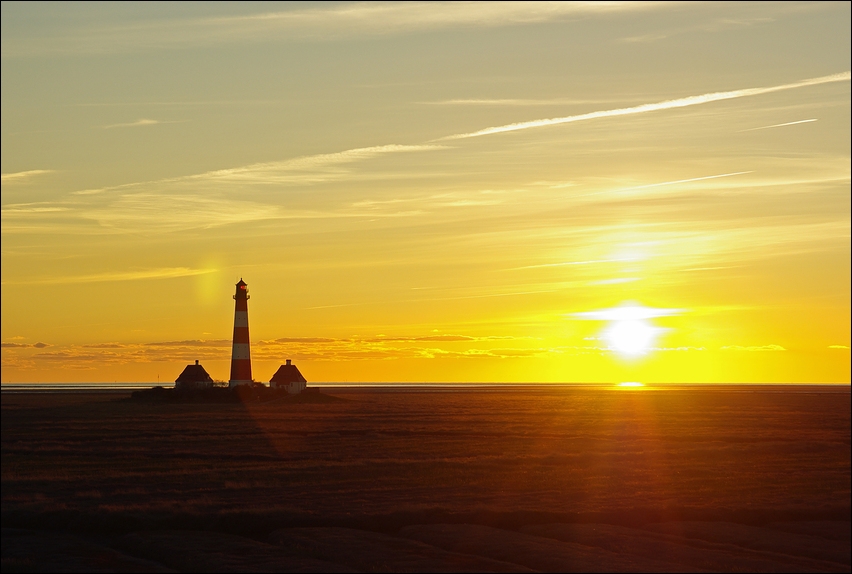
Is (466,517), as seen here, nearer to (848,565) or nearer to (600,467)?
(848,565)

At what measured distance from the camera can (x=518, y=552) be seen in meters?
22.9

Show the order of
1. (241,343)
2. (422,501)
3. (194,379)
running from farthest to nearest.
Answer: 1. (194,379)
2. (241,343)
3. (422,501)

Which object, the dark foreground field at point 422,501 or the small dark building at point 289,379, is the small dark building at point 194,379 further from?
the dark foreground field at point 422,501


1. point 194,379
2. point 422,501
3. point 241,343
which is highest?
point 241,343

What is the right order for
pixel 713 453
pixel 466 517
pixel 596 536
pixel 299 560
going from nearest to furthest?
pixel 299 560 < pixel 596 536 < pixel 466 517 < pixel 713 453

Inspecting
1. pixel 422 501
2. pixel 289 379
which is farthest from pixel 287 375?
pixel 422 501

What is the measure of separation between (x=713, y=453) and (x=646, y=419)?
30.0 m

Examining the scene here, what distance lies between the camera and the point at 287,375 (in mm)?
100812

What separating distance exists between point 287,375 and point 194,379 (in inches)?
387

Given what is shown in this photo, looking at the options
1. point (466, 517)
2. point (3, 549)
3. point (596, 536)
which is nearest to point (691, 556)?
point (596, 536)

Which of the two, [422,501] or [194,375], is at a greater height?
[194,375]

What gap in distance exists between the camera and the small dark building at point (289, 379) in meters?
98.9

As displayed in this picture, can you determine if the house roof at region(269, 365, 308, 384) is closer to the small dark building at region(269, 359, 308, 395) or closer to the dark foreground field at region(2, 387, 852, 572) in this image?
the small dark building at region(269, 359, 308, 395)

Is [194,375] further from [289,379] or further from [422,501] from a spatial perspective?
[422,501]
